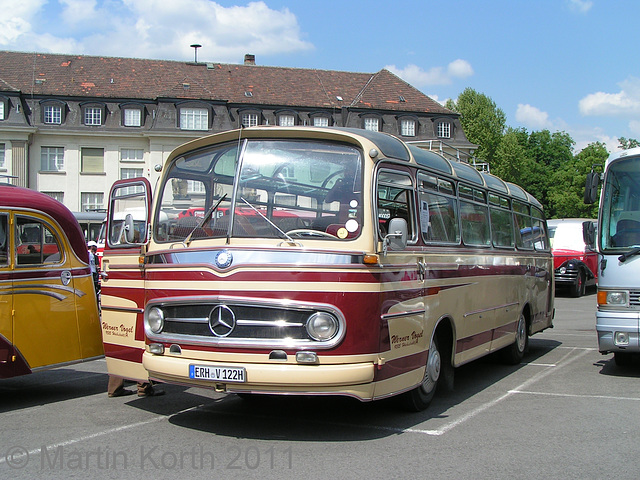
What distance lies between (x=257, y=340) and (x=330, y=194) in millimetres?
1529

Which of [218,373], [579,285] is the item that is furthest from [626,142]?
[218,373]

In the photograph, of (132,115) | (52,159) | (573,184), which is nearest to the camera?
(52,159)

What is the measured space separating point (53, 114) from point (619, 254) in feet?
166

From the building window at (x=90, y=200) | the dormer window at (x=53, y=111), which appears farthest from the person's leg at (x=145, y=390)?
the dormer window at (x=53, y=111)

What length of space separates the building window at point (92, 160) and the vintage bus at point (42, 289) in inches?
1875

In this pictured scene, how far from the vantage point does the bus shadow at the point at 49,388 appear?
347 inches

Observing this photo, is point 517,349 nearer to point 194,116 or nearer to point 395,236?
point 395,236

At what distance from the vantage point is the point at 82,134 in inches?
2131

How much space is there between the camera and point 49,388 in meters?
9.75

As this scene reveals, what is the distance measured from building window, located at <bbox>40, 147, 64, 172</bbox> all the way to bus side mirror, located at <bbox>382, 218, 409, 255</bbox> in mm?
51529

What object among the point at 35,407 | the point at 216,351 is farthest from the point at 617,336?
the point at 35,407

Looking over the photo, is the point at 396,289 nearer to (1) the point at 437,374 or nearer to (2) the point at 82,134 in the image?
(1) the point at 437,374

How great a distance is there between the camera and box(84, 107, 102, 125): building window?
54.1m

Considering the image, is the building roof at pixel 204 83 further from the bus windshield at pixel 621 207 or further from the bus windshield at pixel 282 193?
the bus windshield at pixel 282 193
